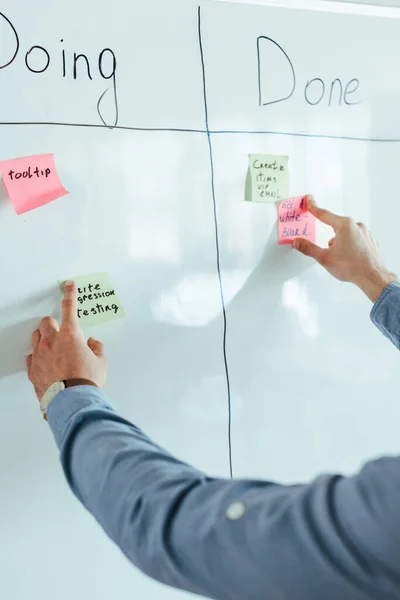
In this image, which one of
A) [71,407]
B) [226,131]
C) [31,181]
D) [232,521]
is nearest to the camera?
[232,521]

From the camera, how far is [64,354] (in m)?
0.64

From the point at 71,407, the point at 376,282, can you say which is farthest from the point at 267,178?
the point at 71,407

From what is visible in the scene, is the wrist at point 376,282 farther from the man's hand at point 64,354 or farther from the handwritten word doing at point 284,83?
the man's hand at point 64,354

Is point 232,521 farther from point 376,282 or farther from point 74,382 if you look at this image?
point 376,282

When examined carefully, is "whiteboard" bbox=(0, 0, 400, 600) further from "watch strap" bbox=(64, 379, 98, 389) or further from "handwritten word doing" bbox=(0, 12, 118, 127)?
"watch strap" bbox=(64, 379, 98, 389)

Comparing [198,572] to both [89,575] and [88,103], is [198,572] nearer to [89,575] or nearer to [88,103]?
[89,575]

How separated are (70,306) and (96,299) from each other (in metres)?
0.05

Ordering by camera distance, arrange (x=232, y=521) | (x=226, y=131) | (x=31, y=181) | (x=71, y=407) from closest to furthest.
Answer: (x=232, y=521) < (x=71, y=407) < (x=31, y=181) < (x=226, y=131)

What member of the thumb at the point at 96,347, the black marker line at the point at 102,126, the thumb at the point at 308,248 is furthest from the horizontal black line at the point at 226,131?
the thumb at the point at 96,347

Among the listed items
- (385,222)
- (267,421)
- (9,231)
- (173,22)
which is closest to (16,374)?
(9,231)

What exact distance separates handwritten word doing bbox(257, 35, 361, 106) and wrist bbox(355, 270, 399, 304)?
0.90ft

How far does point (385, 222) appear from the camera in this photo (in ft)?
3.02

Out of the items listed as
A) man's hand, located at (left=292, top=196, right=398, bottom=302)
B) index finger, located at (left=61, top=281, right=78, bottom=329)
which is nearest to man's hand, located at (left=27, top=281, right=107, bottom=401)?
index finger, located at (left=61, top=281, right=78, bottom=329)

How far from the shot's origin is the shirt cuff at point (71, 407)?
0.55 m
